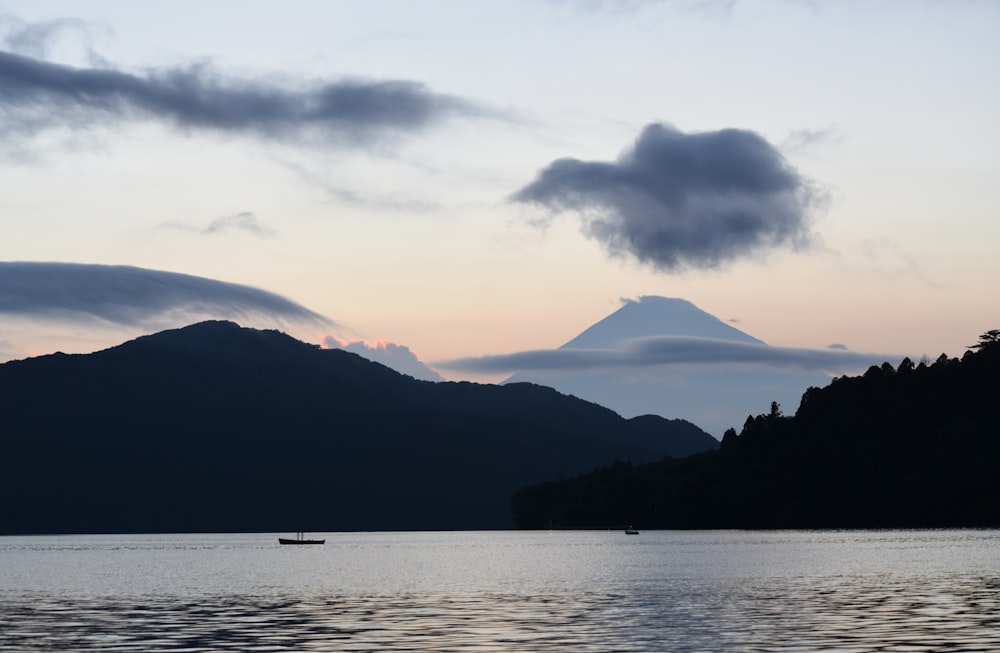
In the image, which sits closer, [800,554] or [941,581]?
[941,581]

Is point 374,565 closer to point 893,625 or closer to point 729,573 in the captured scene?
point 729,573

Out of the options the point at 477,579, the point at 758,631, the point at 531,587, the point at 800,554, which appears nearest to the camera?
the point at 758,631

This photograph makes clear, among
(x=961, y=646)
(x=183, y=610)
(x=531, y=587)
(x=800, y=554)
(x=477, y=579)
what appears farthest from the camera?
(x=800, y=554)

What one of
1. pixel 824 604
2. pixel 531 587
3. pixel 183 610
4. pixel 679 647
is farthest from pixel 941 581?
pixel 183 610

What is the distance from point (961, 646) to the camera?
222 feet

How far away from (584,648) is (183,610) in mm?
44109

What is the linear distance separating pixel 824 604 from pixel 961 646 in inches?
1151

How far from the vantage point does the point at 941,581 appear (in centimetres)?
11775

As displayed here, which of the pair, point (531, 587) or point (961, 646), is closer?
point (961, 646)

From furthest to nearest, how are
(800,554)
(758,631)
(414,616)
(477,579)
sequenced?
(800,554) → (477,579) → (414,616) → (758,631)

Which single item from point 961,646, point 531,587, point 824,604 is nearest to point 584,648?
point 961,646

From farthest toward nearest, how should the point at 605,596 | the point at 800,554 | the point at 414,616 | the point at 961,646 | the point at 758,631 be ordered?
the point at 800,554
the point at 605,596
the point at 414,616
the point at 758,631
the point at 961,646

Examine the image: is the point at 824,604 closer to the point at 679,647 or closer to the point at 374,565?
the point at 679,647

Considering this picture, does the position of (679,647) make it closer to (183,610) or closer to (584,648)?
(584,648)
